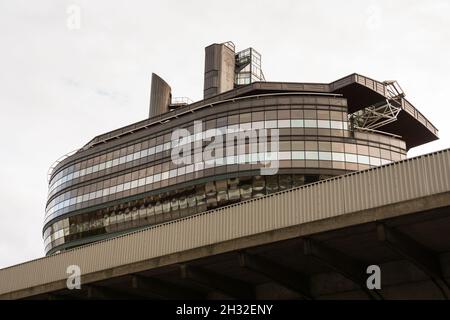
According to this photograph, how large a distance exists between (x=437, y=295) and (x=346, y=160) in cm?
4228

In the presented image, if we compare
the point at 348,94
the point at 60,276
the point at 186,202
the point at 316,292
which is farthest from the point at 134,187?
the point at 316,292

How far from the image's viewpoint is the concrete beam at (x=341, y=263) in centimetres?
1694

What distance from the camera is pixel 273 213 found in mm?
18125

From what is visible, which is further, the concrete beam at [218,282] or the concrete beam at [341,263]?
the concrete beam at [218,282]

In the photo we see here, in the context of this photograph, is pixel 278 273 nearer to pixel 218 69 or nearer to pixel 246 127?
pixel 246 127

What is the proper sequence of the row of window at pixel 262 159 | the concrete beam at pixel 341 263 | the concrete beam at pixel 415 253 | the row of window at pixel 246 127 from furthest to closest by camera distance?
the row of window at pixel 246 127
the row of window at pixel 262 159
the concrete beam at pixel 341 263
the concrete beam at pixel 415 253

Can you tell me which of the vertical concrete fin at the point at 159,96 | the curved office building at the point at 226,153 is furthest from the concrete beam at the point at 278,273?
the vertical concrete fin at the point at 159,96

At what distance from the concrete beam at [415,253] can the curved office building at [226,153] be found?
133 ft

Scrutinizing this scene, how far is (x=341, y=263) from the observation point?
1778 cm

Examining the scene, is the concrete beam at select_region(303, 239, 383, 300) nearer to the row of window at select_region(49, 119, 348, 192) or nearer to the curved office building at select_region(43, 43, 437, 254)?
the curved office building at select_region(43, 43, 437, 254)

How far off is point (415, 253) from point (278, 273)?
14.9ft

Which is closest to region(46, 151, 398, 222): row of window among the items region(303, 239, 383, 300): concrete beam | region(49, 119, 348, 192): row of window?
region(49, 119, 348, 192): row of window

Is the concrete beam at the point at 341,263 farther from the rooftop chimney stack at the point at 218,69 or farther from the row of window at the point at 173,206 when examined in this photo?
A: the rooftop chimney stack at the point at 218,69
